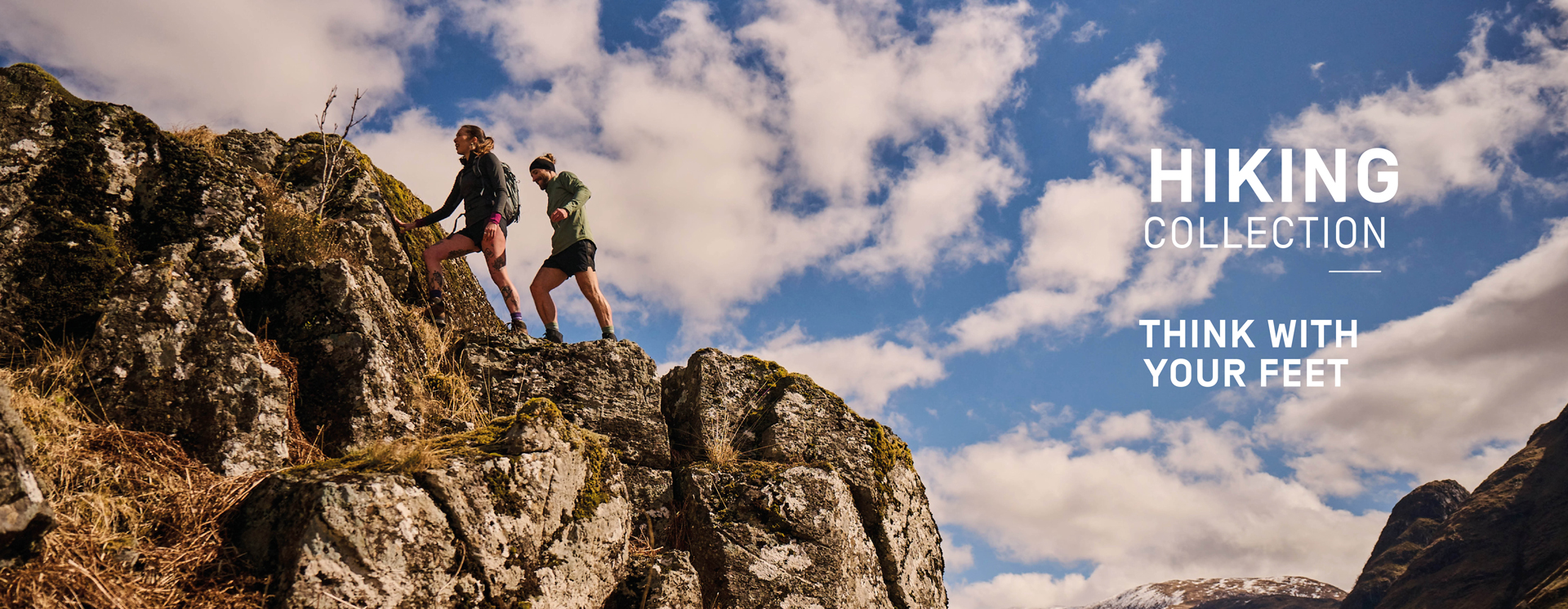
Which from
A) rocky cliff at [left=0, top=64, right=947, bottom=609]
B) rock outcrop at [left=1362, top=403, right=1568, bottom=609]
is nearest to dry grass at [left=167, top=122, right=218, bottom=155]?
rocky cliff at [left=0, top=64, right=947, bottom=609]

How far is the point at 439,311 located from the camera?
9.96 metres

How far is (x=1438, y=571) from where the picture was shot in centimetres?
16162

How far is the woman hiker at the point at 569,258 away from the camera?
412 inches

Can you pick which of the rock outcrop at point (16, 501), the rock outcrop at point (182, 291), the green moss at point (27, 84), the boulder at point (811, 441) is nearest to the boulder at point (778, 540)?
the boulder at point (811, 441)

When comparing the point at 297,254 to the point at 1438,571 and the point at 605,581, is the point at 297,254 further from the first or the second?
the point at 1438,571

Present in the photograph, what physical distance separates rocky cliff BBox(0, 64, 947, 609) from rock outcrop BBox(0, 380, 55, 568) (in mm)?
14

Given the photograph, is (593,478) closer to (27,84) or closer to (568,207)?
(568,207)

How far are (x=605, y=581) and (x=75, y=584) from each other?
3600 mm

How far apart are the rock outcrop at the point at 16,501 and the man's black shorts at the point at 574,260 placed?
6460mm

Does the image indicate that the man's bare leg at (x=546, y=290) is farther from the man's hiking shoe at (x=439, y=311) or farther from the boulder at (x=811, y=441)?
the boulder at (x=811, y=441)

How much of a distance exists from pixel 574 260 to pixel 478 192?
1.60m

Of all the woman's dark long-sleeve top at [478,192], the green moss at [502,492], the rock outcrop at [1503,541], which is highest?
the rock outcrop at [1503,541]

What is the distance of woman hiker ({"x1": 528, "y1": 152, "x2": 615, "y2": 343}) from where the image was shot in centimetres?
1046

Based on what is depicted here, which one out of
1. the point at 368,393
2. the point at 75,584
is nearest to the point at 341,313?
the point at 368,393
